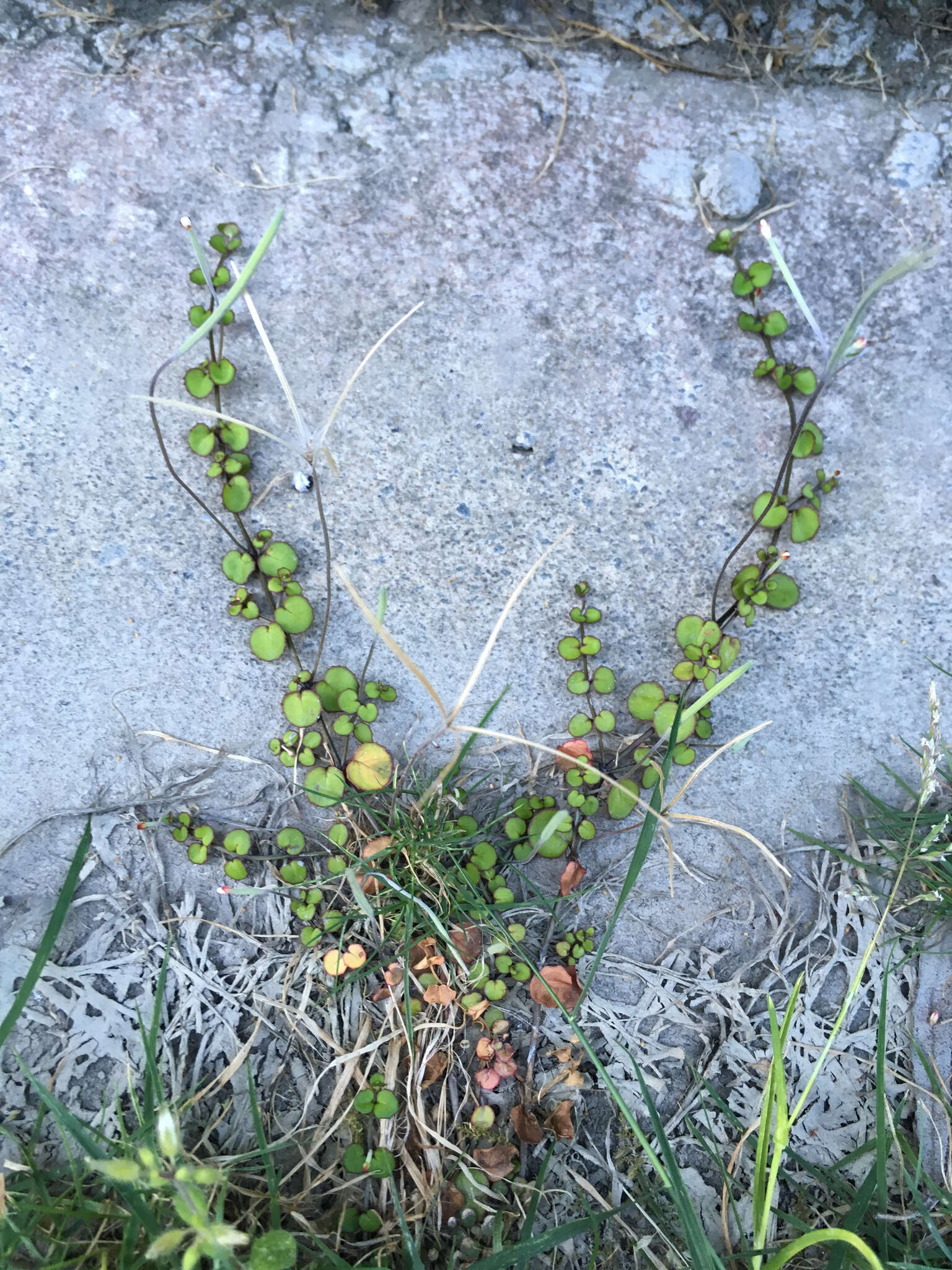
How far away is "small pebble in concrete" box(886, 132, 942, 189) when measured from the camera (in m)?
1.78

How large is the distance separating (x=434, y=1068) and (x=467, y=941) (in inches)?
9.7

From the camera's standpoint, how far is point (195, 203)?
1.71 m

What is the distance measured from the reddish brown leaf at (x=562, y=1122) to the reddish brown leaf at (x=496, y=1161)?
8 centimetres

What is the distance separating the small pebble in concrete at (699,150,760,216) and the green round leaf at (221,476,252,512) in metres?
1.10

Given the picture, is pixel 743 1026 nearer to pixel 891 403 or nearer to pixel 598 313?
pixel 891 403

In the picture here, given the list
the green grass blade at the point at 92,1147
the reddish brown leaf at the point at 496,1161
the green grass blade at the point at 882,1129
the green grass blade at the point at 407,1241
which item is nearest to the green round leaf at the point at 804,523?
the green grass blade at the point at 882,1129

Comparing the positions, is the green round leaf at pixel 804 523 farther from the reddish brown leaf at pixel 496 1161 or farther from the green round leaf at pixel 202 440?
the reddish brown leaf at pixel 496 1161

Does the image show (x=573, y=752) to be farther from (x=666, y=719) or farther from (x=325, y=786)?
(x=325, y=786)

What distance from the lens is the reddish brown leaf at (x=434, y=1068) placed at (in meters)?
1.63

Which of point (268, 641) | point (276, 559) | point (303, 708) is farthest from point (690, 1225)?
point (276, 559)

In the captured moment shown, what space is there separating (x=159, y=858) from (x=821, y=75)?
2.07 metres

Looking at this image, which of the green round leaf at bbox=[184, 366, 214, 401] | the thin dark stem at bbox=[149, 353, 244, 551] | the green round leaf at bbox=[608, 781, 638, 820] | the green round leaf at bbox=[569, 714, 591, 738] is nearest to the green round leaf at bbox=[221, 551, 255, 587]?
the thin dark stem at bbox=[149, 353, 244, 551]

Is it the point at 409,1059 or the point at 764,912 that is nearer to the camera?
the point at 409,1059

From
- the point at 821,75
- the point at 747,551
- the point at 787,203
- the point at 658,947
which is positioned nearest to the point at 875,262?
the point at 787,203
